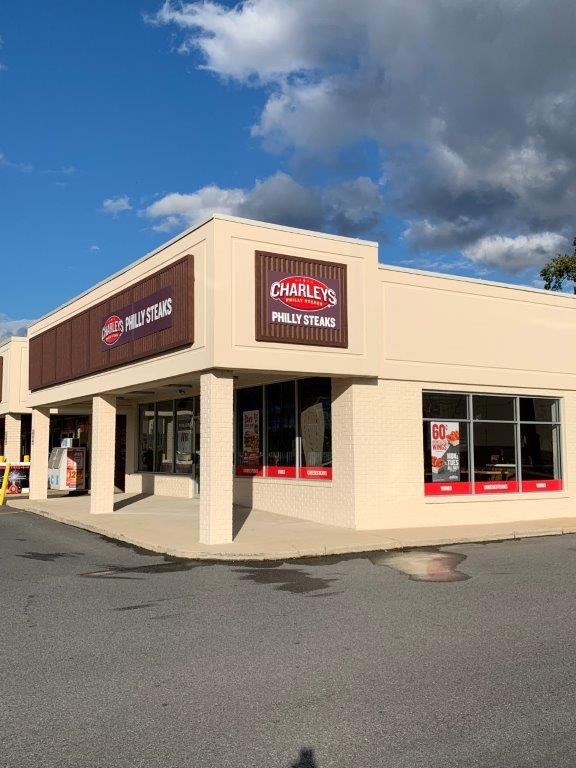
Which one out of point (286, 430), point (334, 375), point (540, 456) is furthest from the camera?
point (540, 456)

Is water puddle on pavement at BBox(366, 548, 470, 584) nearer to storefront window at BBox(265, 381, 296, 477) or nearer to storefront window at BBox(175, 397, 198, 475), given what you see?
storefront window at BBox(265, 381, 296, 477)

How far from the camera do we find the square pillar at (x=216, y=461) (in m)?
14.0

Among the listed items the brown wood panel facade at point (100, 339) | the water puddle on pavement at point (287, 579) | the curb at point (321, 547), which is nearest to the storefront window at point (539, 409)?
the curb at point (321, 547)

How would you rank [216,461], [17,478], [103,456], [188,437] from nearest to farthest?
[216,461] → [103,456] → [188,437] → [17,478]

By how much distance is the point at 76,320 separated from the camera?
21.7 meters

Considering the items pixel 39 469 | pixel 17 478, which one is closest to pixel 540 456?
pixel 39 469

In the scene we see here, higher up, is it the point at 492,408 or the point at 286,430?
the point at 492,408

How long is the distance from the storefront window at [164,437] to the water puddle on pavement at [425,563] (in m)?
12.3

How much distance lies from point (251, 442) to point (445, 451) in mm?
5182

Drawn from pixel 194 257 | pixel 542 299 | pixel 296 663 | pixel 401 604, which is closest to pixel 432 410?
pixel 542 299

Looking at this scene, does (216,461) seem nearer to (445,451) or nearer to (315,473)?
(315,473)

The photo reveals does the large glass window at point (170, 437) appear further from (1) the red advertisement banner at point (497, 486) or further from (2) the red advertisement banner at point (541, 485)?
(2) the red advertisement banner at point (541, 485)

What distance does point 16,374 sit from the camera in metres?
29.7

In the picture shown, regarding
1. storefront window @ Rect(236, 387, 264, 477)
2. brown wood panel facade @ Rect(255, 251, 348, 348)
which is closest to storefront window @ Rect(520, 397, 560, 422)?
brown wood panel facade @ Rect(255, 251, 348, 348)
